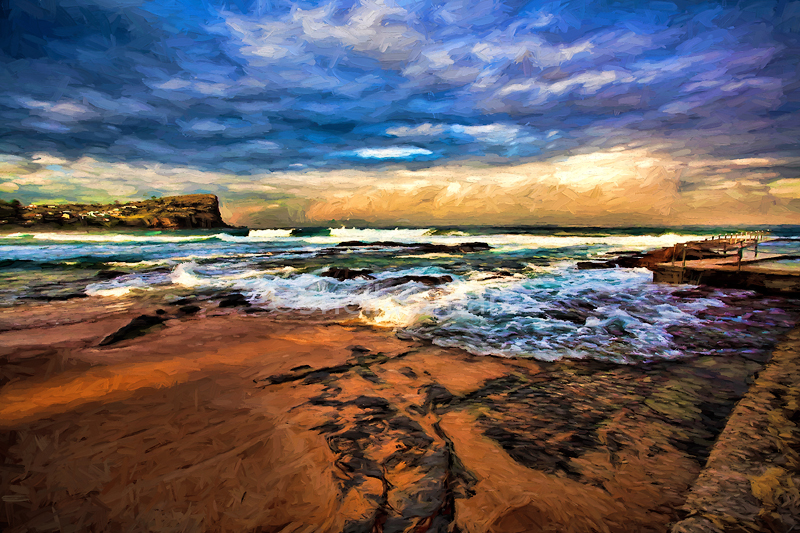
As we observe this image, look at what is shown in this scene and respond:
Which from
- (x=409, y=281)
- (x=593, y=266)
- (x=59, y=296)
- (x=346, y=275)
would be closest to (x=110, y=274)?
(x=59, y=296)

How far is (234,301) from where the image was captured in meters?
8.68

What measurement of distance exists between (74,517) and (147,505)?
280 mm

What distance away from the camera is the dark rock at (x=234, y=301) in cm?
835

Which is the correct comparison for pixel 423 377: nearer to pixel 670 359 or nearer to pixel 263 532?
pixel 263 532

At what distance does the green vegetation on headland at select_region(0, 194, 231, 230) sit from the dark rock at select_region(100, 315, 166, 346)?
7569 cm

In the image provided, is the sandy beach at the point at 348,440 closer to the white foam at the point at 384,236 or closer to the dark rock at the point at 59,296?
the dark rock at the point at 59,296

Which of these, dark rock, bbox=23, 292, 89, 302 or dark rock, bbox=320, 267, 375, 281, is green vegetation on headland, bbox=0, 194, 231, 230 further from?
dark rock, bbox=320, 267, 375, 281

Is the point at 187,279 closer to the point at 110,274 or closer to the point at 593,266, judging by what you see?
the point at 110,274

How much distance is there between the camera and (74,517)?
4.95 ft

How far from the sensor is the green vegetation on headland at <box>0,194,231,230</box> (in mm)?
56706

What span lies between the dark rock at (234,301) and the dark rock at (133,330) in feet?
6.05

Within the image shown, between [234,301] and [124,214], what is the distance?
8217 centimetres

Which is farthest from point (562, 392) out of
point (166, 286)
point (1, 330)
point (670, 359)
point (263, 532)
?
point (166, 286)

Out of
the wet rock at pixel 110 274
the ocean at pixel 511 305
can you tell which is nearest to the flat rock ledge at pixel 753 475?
the ocean at pixel 511 305
